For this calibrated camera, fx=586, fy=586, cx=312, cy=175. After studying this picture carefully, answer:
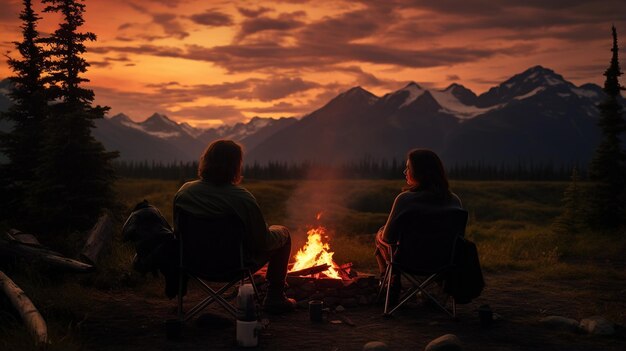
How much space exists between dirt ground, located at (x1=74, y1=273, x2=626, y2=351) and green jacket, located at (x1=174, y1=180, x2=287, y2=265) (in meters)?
0.99

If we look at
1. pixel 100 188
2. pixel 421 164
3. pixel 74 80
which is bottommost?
pixel 100 188

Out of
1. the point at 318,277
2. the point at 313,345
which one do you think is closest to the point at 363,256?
the point at 318,277

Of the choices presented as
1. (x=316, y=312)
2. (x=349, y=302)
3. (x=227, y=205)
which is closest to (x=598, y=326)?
(x=349, y=302)

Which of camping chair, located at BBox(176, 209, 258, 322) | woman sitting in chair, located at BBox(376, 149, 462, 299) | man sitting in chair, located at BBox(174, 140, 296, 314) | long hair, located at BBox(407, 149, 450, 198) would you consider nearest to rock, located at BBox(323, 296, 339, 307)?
woman sitting in chair, located at BBox(376, 149, 462, 299)

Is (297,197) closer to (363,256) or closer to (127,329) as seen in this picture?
(363,256)

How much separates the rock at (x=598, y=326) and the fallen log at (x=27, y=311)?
5384mm

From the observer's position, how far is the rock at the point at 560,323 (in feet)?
21.0

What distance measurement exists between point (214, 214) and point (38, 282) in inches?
135

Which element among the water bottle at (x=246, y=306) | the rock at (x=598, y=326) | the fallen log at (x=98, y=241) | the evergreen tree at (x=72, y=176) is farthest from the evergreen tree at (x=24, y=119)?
the rock at (x=598, y=326)

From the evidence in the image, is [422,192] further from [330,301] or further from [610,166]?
[610,166]

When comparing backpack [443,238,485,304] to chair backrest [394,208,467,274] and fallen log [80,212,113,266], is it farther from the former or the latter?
fallen log [80,212,113,266]

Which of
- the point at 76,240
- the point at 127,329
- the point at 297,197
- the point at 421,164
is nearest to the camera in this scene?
the point at 127,329

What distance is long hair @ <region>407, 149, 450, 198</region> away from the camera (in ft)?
22.6

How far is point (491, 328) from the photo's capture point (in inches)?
258
